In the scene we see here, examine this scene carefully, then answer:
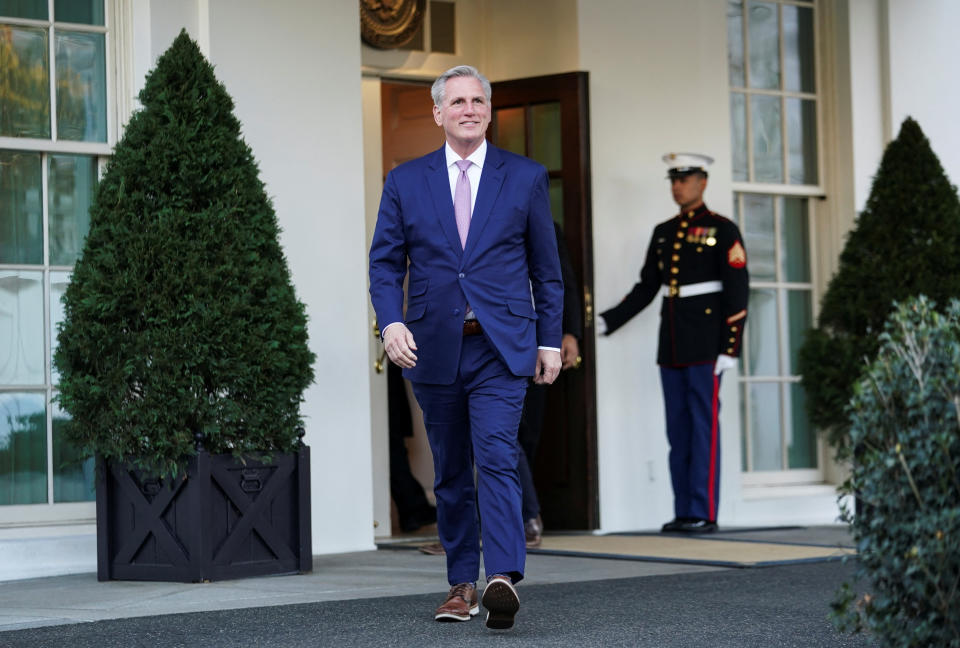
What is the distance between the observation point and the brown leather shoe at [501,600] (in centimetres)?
402

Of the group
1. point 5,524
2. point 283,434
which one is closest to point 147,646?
point 283,434

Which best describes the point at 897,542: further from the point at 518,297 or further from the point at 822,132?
the point at 822,132

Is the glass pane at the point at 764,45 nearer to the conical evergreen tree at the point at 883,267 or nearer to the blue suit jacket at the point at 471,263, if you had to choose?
the conical evergreen tree at the point at 883,267

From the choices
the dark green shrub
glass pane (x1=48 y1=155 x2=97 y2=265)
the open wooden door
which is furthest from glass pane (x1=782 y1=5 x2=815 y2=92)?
the dark green shrub

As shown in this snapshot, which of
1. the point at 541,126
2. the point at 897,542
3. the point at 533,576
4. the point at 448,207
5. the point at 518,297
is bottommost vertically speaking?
the point at 533,576

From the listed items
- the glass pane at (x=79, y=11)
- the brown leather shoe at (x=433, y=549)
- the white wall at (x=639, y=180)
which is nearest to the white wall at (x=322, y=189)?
the brown leather shoe at (x=433, y=549)

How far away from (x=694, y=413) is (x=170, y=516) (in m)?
3.12

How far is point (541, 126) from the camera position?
26.3ft

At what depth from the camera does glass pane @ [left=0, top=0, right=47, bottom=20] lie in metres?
6.29

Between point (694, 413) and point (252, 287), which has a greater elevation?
point (252, 287)

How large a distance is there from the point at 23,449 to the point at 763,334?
14.1 ft

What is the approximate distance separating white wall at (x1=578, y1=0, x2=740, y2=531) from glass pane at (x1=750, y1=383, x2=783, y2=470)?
42cm

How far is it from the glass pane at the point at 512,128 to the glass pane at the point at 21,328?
2752mm

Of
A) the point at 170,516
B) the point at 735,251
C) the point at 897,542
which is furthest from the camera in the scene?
the point at 735,251
